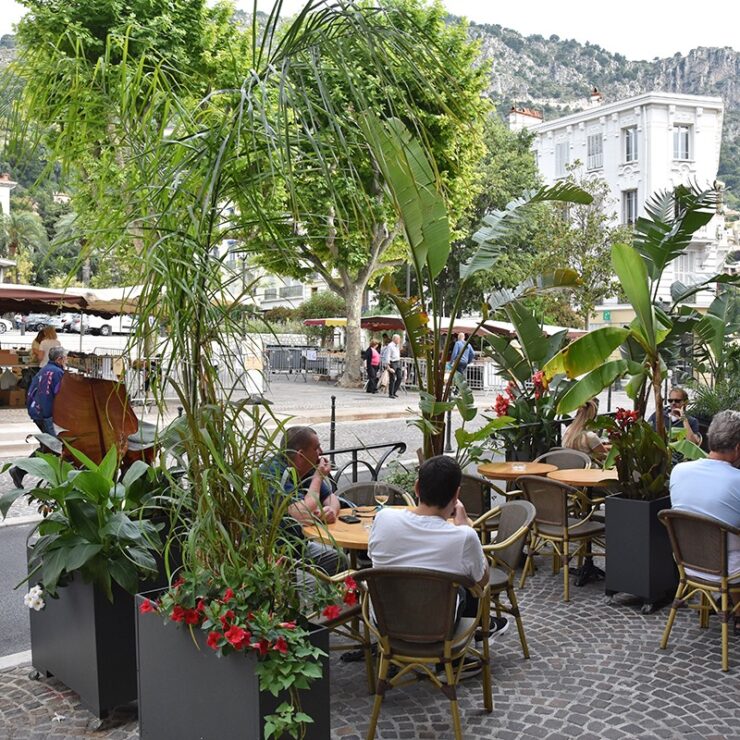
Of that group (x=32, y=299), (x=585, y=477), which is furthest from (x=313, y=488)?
(x=32, y=299)

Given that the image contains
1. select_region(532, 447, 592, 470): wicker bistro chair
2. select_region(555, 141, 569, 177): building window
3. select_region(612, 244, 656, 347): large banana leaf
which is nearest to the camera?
select_region(612, 244, 656, 347): large banana leaf

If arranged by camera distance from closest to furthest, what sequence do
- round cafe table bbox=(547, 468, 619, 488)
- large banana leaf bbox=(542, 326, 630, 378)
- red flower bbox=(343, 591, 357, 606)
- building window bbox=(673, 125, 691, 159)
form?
red flower bbox=(343, 591, 357, 606) < round cafe table bbox=(547, 468, 619, 488) < large banana leaf bbox=(542, 326, 630, 378) < building window bbox=(673, 125, 691, 159)

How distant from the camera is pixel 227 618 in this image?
336cm

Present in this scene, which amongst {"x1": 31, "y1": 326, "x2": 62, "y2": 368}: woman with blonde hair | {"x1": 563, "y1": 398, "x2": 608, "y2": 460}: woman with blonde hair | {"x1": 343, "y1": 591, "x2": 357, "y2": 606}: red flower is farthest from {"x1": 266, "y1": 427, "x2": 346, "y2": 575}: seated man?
{"x1": 31, "y1": 326, "x2": 62, "y2": 368}: woman with blonde hair

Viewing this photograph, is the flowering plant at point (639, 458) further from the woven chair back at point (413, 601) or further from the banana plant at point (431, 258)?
the woven chair back at point (413, 601)

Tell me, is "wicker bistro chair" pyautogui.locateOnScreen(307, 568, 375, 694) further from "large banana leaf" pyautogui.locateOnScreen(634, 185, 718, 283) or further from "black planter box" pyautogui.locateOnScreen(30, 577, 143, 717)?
"large banana leaf" pyautogui.locateOnScreen(634, 185, 718, 283)

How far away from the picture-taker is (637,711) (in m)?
4.41

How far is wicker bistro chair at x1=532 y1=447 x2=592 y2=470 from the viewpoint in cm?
805

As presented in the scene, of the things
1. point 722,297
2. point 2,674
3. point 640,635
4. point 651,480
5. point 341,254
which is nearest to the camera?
→ point 2,674

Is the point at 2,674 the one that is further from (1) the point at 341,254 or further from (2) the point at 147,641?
(1) the point at 341,254

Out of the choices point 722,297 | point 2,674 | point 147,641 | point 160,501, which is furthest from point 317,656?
point 722,297

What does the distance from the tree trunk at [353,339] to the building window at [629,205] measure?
2538 cm

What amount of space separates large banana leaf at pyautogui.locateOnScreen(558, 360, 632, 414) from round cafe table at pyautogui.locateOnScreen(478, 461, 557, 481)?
777 mm

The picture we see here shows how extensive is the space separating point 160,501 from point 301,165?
76.6 inches
